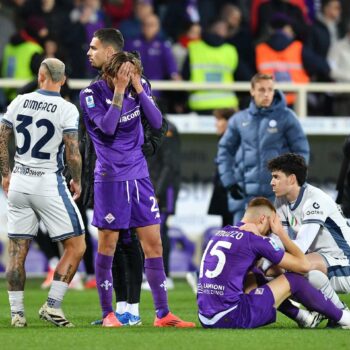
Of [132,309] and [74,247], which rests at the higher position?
[74,247]

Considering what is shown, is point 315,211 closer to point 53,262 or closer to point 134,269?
point 134,269

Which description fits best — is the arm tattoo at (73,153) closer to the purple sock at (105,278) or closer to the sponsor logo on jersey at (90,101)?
the sponsor logo on jersey at (90,101)

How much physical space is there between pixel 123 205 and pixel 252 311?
1.24 meters

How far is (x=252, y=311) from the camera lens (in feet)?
31.2

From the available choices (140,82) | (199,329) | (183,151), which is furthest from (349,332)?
(183,151)

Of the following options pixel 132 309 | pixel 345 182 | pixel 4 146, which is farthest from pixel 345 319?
pixel 345 182

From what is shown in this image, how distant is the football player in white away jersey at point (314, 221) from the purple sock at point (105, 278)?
153 centimetres

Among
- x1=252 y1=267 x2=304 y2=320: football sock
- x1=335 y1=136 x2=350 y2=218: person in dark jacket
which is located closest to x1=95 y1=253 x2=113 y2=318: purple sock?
x1=252 y1=267 x2=304 y2=320: football sock

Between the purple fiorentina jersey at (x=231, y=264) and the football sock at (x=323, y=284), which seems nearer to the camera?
the purple fiorentina jersey at (x=231, y=264)

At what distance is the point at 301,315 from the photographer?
9.91 m

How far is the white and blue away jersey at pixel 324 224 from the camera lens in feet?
34.7

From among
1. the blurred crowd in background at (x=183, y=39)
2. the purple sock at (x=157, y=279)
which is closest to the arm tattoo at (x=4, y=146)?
the purple sock at (x=157, y=279)

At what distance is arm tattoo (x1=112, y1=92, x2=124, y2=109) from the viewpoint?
9.58 meters

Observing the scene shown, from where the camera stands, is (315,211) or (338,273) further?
(338,273)
